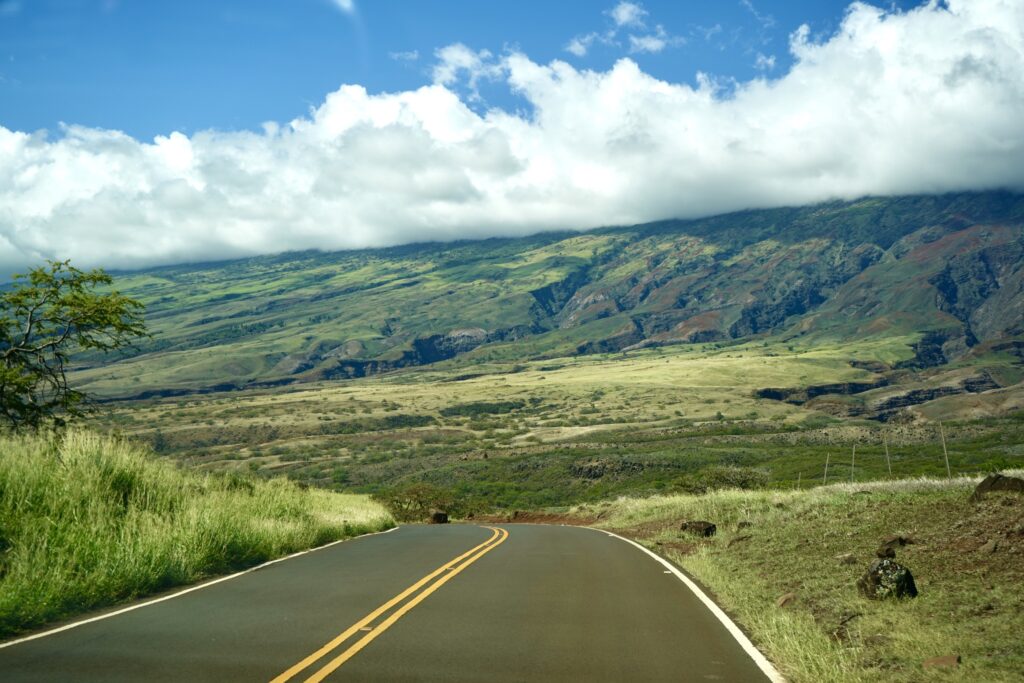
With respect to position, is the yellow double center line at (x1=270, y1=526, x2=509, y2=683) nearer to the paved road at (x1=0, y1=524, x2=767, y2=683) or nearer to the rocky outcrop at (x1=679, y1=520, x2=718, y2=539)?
the paved road at (x1=0, y1=524, x2=767, y2=683)

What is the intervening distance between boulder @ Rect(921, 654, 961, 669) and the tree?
2196 centimetres

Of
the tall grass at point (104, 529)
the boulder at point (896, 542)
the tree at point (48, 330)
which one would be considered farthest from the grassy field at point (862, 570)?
the tree at point (48, 330)

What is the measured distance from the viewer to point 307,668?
775 centimetres

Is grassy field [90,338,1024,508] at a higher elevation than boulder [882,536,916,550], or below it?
below

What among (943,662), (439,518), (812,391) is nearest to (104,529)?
(943,662)

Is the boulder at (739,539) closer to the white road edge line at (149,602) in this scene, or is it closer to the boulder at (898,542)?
the boulder at (898,542)

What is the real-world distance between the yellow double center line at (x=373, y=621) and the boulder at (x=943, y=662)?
569cm

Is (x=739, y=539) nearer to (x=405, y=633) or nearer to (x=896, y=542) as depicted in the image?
(x=896, y=542)

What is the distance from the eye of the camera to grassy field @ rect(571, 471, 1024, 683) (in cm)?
866

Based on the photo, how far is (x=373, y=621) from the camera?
33.1ft

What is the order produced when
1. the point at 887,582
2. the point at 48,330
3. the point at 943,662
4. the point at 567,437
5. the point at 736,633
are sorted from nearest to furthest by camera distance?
the point at 943,662
the point at 736,633
the point at 887,582
the point at 48,330
the point at 567,437

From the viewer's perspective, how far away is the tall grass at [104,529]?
10930mm

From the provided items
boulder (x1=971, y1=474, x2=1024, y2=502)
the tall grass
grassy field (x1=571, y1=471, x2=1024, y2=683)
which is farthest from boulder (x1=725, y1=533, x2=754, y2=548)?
the tall grass

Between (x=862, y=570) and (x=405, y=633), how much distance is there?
7820 millimetres
